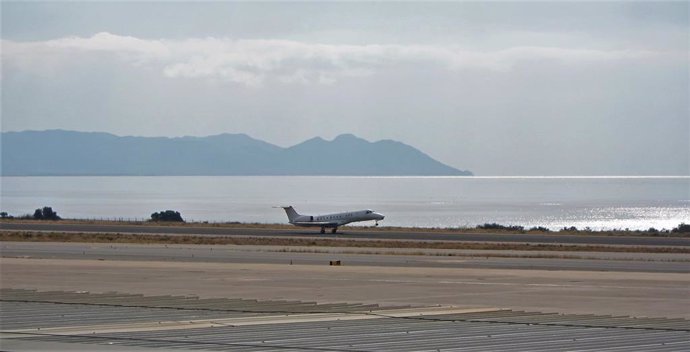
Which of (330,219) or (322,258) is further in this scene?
(330,219)

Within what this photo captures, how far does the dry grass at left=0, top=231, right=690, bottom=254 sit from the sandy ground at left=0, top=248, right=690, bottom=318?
25.4 m

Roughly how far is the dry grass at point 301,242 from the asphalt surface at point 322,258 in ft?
27.7

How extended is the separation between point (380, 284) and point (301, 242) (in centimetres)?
4283

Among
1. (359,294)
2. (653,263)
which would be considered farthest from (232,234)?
(359,294)

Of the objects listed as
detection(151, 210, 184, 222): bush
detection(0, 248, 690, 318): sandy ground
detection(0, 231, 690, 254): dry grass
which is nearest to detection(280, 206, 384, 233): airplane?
detection(0, 231, 690, 254): dry grass

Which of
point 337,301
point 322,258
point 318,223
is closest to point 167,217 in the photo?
point 318,223

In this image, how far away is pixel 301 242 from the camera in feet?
287

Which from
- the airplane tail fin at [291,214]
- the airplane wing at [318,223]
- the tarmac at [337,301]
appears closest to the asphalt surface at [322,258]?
the tarmac at [337,301]

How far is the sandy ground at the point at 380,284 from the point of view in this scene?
37.3 meters

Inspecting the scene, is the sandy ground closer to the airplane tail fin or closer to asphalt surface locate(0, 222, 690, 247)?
asphalt surface locate(0, 222, 690, 247)

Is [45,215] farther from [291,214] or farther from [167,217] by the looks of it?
[291,214]

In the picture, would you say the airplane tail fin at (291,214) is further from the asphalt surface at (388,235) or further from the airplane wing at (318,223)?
the asphalt surface at (388,235)

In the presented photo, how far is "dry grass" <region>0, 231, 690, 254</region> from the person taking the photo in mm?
80062

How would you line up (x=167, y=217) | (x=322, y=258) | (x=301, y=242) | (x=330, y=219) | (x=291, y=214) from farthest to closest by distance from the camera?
(x=167, y=217)
(x=291, y=214)
(x=330, y=219)
(x=301, y=242)
(x=322, y=258)
